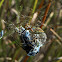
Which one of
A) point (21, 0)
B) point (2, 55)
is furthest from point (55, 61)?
point (21, 0)

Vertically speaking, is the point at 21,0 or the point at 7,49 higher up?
the point at 21,0

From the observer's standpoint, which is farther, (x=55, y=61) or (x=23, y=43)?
(x=55, y=61)

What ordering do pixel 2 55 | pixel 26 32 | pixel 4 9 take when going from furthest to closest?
pixel 2 55
pixel 4 9
pixel 26 32

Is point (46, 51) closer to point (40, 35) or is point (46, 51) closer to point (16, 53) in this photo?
point (16, 53)

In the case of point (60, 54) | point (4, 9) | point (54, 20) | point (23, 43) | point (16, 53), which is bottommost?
point (23, 43)

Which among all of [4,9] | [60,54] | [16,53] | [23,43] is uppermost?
[4,9]

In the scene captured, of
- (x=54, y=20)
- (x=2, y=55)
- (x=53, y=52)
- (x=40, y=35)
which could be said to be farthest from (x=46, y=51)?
(x=40, y=35)

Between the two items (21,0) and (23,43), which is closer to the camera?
(23,43)

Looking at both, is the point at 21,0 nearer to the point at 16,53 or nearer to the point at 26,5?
the point at 26,5

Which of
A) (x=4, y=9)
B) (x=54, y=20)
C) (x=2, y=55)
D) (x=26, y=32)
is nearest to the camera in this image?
(x=26, y=32)
